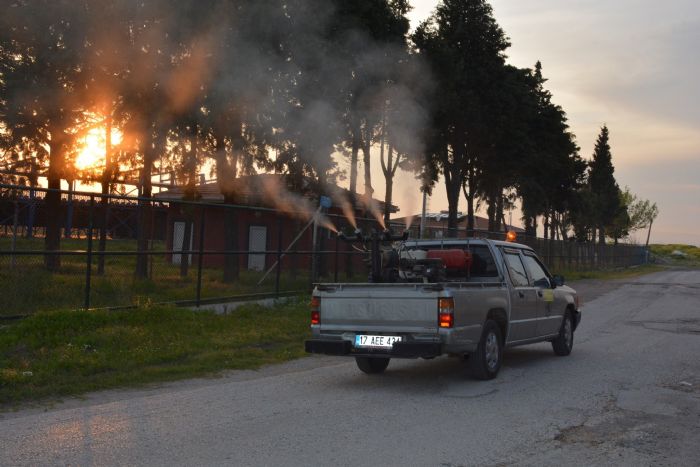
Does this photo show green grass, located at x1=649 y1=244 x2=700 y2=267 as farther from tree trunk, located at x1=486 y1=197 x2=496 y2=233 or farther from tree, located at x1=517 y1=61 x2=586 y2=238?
tree trunk, located at x1=486 y1=197 x2=496 y2=233

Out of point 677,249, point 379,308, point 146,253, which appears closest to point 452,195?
point 146,253

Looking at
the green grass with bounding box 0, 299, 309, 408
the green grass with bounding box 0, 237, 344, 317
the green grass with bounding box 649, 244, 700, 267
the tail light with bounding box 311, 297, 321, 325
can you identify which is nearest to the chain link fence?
the green grass with bounding box 0, 237, 344, 317

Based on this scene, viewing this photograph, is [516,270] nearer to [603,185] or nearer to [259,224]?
[259,224]

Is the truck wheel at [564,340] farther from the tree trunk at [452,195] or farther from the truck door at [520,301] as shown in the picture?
the tree trunk at [452,195]

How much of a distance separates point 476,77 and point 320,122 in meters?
11.9

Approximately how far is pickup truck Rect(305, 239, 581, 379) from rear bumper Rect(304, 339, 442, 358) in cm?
1

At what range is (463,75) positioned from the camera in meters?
28.6

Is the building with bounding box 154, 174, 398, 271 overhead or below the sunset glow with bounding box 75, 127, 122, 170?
below

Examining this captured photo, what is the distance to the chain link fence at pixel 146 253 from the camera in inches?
429

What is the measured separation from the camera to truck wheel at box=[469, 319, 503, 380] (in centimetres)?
852

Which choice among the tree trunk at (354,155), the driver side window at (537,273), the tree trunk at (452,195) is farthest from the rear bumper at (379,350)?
the tree trunk at (452,195)

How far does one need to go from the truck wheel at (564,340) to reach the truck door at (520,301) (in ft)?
3.36

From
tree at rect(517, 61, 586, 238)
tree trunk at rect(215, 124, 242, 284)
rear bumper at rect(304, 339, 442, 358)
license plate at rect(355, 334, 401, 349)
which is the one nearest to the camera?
rear bumper at rect(304, 339, 442, 358)

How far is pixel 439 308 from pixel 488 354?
1.29 meters
